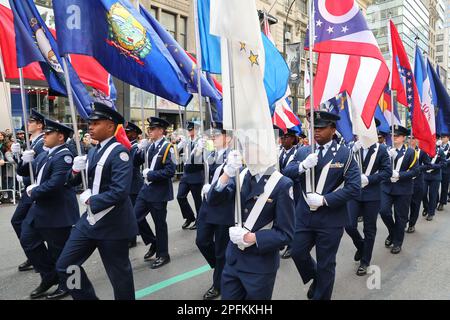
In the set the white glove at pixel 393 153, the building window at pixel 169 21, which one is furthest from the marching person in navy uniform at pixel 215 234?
the building window at pixel 169 21

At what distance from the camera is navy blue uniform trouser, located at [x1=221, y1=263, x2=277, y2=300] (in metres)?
2.94

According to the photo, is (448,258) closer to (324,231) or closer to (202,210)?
(324,231)

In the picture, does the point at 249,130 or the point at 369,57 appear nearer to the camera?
the point at 249,130

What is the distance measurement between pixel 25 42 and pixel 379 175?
15.4 feet

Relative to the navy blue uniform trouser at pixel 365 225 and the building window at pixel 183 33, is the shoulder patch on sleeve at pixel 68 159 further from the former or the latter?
the building window at pixel 183 33

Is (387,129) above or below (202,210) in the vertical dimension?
above

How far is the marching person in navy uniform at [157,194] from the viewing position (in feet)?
18.2

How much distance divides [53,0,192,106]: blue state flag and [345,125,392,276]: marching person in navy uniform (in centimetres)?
265

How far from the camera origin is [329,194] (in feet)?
13.5

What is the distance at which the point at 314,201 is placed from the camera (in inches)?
159

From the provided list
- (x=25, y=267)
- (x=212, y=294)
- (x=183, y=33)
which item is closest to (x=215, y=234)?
(x=212, y=294)

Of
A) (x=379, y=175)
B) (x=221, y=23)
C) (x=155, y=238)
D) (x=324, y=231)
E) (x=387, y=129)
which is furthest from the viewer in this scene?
(x=387, y=129)

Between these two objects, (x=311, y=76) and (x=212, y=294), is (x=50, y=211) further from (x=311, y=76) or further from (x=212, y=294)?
(x=311, y=76)

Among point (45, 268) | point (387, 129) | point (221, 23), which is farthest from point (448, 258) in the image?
point (45, 268)
